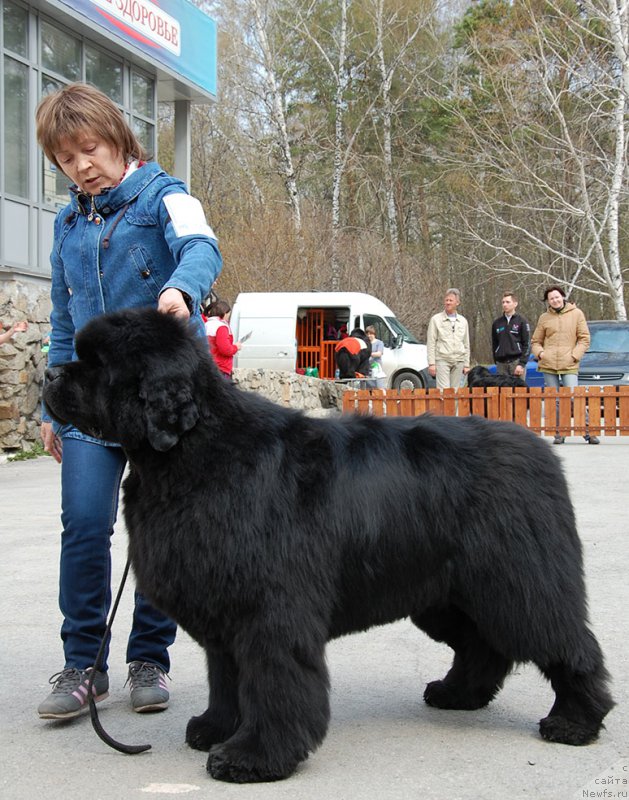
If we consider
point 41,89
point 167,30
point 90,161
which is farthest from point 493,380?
point 90,161

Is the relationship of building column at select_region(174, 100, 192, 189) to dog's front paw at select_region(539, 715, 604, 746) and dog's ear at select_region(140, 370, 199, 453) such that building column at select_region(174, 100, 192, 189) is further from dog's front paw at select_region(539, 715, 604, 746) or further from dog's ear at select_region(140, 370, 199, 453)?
dog's front paw at select_region(539, 715, 604, 746)

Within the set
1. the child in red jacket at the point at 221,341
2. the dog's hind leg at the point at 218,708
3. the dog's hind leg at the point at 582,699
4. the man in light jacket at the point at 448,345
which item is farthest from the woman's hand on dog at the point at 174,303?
the man in light jacket at the point at 448,345

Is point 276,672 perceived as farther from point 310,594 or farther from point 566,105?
point 566,105

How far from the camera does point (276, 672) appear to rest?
116 inches

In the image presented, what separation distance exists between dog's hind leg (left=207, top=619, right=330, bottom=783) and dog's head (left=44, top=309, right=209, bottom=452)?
2.31 feet

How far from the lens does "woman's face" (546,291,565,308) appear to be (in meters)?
13.3

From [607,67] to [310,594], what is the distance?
26.9 meters

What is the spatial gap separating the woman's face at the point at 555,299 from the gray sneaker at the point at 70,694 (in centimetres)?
1065

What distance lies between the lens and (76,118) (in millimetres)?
3520

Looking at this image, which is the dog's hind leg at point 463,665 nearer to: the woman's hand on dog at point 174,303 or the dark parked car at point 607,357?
the woman's hand on dog at point 174,303

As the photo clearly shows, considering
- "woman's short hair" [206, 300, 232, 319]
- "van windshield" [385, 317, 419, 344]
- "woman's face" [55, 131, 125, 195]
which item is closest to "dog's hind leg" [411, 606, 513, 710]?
"woman's face" [55, 131, 125, 195]

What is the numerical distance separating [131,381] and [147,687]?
139cm

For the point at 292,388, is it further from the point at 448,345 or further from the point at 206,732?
the point at 206,732

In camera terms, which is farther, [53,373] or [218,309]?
[218,309]
